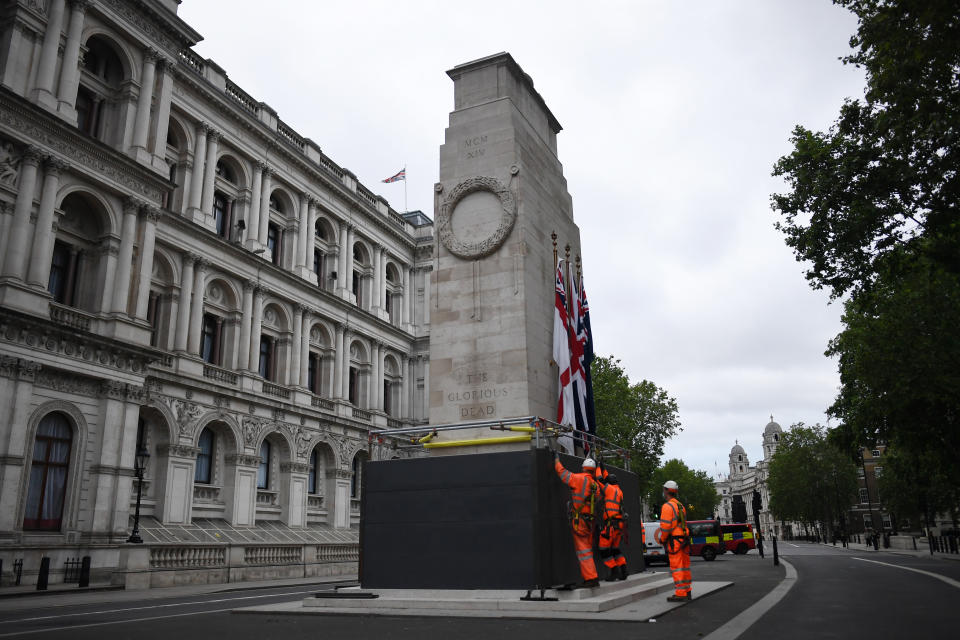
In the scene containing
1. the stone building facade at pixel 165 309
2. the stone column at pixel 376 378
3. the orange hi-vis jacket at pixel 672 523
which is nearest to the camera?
the orange hi-vis jacket at pixel 672 523

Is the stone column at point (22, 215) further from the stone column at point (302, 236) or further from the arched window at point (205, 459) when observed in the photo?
the stone column at point (302, 236)

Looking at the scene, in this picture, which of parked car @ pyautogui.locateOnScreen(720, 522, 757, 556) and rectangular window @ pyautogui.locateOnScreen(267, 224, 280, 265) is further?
parked car @ pyautogui.locateOnScreen(720, 522, 757, 556)

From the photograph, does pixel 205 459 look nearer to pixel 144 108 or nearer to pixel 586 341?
pixel 144 108

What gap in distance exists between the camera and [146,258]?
Answer: 28.4 meters

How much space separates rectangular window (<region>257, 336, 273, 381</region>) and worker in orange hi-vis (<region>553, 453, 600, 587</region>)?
2936 cm

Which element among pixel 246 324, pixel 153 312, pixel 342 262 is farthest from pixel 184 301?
pixel 342 262

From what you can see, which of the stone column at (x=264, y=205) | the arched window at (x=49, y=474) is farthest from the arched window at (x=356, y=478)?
the arched window at (x=49, y=474)

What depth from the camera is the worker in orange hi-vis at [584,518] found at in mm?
11836

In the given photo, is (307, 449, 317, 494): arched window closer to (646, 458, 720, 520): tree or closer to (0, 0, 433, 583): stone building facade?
(0, 0, 433, 583): stone building facade

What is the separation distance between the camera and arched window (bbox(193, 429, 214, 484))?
3266 cm

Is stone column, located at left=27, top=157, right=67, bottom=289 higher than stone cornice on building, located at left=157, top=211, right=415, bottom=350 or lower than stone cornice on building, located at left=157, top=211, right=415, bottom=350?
lower

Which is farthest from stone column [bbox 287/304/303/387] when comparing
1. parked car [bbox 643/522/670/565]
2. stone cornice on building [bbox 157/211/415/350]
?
parked car [bbox 643/522/670/565]

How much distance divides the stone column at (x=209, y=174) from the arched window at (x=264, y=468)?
40.4 feet

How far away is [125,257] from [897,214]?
26243mm
